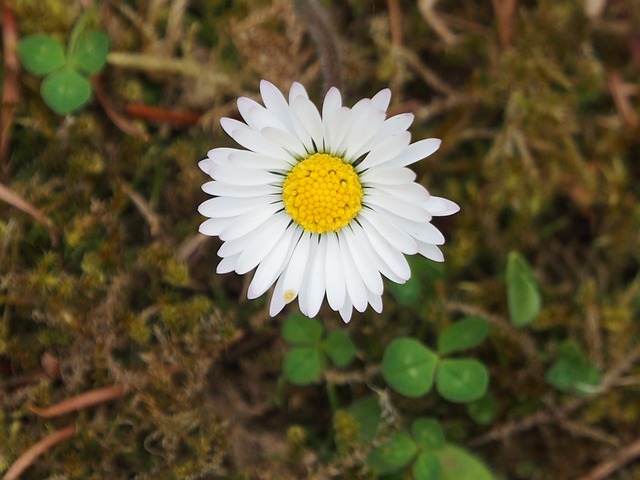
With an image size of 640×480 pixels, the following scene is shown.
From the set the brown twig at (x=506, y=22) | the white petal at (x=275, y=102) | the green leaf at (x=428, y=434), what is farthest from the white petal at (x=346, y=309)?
the brown twig at (x=506, y=22)

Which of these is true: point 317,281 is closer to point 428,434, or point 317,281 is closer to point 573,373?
point 428,434

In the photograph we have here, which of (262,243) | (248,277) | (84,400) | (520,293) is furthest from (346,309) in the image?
(84,400)

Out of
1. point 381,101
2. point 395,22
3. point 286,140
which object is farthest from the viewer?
point 395,22

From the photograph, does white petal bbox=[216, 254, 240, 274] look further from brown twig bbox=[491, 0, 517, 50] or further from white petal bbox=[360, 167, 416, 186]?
brown twig bbox=[491, 0, 517, 50]

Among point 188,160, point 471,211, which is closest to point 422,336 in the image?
point 471,211

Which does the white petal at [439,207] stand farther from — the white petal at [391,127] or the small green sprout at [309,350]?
the small green sprout at [309,350]

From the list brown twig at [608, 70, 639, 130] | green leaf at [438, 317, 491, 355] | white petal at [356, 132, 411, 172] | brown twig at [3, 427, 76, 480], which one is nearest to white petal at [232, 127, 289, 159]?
white petal at [356, 132, 411, 172]

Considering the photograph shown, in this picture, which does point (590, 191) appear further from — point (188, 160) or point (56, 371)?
point (56, 371)
